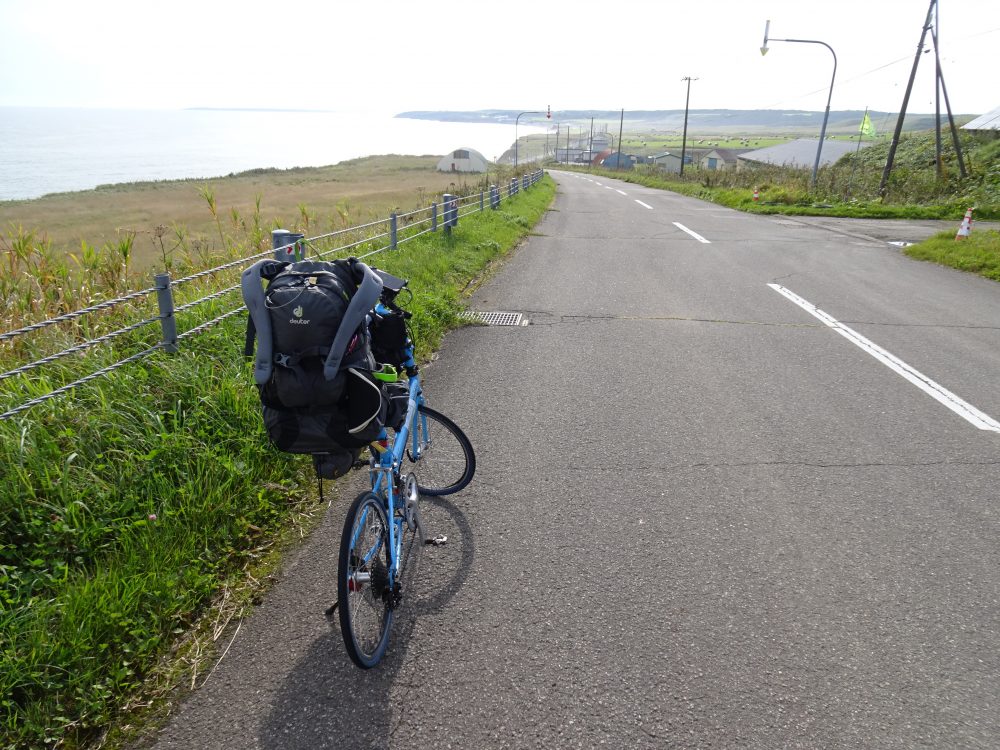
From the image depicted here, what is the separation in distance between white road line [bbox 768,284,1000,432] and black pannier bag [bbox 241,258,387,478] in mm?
4743

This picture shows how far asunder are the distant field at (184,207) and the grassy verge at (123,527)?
312 inches

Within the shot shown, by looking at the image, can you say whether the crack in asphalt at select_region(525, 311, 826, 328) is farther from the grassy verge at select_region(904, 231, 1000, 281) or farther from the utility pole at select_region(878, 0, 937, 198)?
the utility pole at select_region(878, 0, 937, 198)

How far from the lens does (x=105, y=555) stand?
9.30ft

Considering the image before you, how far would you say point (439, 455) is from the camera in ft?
12.4

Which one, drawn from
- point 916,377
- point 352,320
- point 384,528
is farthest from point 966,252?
point 352,320

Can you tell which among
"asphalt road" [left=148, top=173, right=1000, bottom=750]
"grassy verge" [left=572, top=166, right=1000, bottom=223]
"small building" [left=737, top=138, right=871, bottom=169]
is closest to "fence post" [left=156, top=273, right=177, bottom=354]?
"asphalt road" [left=148, top=173, right=1000, bottom=750]

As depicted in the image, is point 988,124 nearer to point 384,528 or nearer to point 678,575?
point 678,575

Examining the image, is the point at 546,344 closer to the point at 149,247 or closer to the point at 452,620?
the point at 452,620

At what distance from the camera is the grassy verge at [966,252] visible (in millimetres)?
10785

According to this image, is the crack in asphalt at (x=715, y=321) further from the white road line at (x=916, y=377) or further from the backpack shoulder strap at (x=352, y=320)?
the backpack shoulder strap at (x=352, y=320)

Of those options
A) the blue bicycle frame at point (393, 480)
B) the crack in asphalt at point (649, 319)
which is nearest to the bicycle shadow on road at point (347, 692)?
the blue bicycle frame at point (393, 480)

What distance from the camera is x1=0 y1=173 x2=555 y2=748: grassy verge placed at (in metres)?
2.21

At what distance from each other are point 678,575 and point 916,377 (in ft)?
13.4

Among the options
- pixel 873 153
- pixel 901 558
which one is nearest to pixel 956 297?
pixel 901 558
